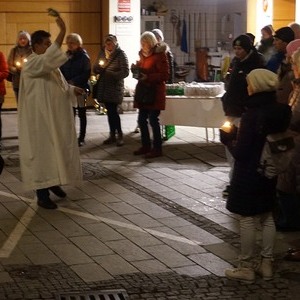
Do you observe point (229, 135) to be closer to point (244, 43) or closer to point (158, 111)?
point (244, 43)

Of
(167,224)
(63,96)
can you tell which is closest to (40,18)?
(63,96)

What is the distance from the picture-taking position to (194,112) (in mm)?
11484

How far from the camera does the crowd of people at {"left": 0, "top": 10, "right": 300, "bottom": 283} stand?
5.93 m

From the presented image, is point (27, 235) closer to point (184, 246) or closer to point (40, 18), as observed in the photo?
point (184, 246)

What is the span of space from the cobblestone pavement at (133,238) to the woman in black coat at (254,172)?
253mm

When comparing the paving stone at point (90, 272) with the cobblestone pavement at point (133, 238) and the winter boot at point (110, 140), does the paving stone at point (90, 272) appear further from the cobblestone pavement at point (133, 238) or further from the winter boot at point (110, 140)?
the winter boot at point (110, 140)

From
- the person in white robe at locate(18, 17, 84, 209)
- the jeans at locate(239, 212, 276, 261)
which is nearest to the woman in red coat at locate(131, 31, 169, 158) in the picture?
the person in white robe at locate(18, 17, 84, 209)

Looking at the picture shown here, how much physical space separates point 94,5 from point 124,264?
10257mm

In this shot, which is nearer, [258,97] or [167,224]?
[258,97]

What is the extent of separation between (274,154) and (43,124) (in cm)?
286

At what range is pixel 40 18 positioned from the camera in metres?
15.6

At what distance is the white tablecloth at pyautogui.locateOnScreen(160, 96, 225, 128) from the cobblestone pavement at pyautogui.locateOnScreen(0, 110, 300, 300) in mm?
885

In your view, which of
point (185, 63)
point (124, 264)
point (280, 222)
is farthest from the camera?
→ point (185, 63)

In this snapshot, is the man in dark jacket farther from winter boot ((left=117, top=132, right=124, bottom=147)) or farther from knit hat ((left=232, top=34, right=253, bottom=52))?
winter boot ((left=117, top=132, right=124, bottom=147))
